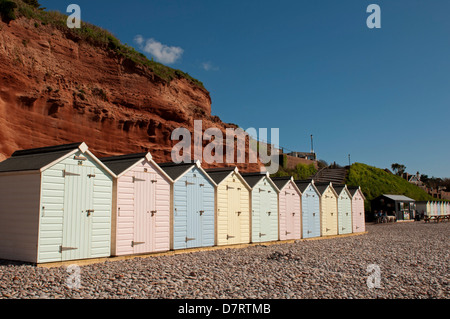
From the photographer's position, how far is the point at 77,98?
26.0m

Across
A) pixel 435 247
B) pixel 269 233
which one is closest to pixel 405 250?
pixel 435 247

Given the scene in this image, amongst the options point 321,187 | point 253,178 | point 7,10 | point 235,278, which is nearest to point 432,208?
point 321,187

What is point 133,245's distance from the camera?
1310 centimetres

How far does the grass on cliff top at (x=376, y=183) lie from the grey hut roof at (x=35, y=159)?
4404 cm

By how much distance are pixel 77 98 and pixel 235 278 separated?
20.1 m

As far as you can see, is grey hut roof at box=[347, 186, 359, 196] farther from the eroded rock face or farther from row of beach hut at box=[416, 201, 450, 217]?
row of beach hut at box=[416, 201, 450, 217]

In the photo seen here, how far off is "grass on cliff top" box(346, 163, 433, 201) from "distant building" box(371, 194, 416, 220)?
4.90 meters

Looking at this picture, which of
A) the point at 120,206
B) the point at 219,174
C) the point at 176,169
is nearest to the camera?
the point at 120,206

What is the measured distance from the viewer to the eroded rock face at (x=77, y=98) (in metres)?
22.5

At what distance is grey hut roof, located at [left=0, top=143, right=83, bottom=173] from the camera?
11250mm

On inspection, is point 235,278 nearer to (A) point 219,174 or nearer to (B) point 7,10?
(A) point 219,174

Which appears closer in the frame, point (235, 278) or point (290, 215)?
point (235, 278)

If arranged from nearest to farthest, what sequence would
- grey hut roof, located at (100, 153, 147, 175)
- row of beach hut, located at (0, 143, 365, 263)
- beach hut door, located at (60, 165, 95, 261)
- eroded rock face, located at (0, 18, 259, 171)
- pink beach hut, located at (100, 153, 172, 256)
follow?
row of beach hut, located at (0, 143, 365, 263) → beach hut door, located at (60, 165, 95, 261) → pink beach hut, located at (100, 153, 172, 256) → grey hut roof, located at (100, 153, 147, 175) → eroded rock face, located at (0, 18, 259, 171)

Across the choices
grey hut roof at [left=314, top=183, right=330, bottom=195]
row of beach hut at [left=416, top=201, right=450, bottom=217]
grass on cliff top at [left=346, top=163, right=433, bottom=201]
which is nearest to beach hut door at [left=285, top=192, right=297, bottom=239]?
grey hut roof at [left=314, top=183, right=330, bottom=195]
